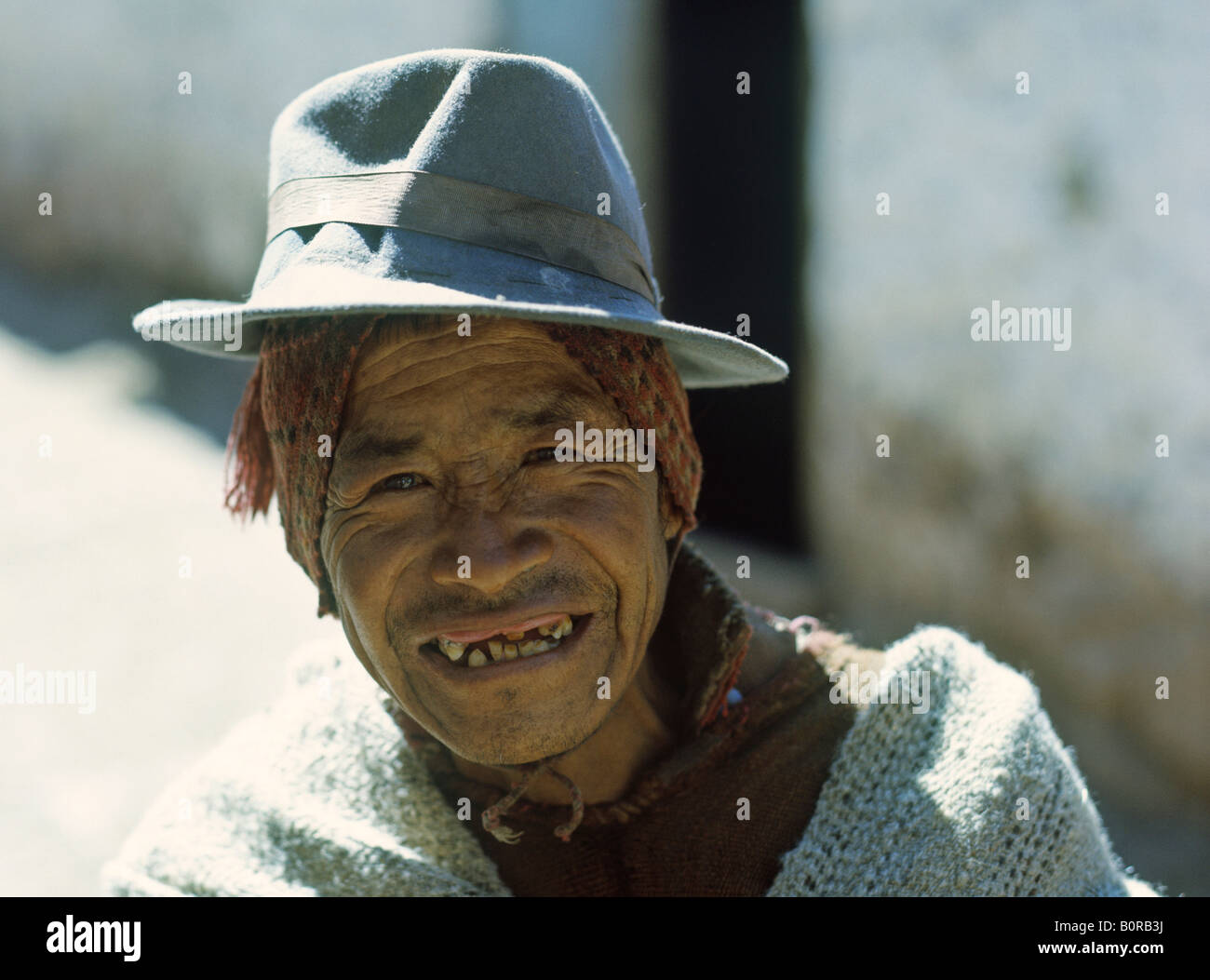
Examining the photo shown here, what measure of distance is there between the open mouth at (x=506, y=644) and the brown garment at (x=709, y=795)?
45 cm

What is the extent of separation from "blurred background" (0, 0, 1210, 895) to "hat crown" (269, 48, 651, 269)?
2355 mm

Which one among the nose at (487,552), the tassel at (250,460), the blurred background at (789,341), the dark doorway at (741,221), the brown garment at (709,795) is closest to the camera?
the nose at (487,552)

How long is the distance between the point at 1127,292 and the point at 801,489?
1792 millimetres

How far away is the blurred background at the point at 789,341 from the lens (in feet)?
13.4

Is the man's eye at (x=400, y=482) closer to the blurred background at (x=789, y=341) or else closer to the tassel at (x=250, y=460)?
the tassel at (x=250, y=460)

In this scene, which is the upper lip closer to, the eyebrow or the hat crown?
the eyebrow

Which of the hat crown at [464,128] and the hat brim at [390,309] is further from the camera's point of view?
the hat crown at [464,128]

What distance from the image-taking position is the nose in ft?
6.05

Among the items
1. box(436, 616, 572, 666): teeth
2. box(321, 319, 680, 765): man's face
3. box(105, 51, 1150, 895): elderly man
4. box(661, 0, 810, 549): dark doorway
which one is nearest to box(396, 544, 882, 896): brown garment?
box(105, 51, 1150, 895): elderly man

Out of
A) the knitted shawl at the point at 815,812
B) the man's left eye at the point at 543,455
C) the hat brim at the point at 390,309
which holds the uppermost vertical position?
the hat brim at the point at 390,309

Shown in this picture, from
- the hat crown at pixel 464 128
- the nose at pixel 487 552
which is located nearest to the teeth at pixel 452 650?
the nose at pixel 487 552

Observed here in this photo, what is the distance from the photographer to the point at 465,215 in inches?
72.9

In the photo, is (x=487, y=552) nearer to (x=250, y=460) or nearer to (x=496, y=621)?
(x=496, y=621)

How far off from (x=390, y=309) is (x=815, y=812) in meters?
1.20
